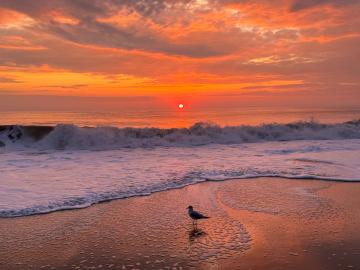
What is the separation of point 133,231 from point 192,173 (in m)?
6.94

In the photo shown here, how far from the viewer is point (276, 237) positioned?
7949 millimetres

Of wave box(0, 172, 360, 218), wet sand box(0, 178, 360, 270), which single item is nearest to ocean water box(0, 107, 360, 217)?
wave box(0, 172, 360, 218)

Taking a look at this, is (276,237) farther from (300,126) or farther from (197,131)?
(300,126)

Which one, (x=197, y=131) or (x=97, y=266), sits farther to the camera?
(x=197, y=131)

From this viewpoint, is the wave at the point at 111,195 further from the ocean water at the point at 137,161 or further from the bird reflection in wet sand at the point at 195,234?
the bird reflection in wet sand at the point at 195,234

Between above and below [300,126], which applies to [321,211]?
below

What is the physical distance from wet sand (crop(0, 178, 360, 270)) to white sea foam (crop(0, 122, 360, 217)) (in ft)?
4.50

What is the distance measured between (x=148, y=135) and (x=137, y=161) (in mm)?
10532

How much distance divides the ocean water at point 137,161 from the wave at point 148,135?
7 centimetres

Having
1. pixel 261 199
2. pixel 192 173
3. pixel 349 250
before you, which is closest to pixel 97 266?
pixel 349 250

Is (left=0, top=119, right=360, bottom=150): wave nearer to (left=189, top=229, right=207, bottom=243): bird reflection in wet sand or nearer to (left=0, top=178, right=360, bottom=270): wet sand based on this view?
(left=0, top=178, right=360, bottom=270): wet sand

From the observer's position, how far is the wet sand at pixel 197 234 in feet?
22.3

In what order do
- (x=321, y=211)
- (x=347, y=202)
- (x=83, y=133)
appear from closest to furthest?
(x=321, y=211)
(x=347, y=202)
(x=83, y=133)

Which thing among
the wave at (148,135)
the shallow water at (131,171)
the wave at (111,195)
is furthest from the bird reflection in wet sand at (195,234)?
the wave at (148,135)
